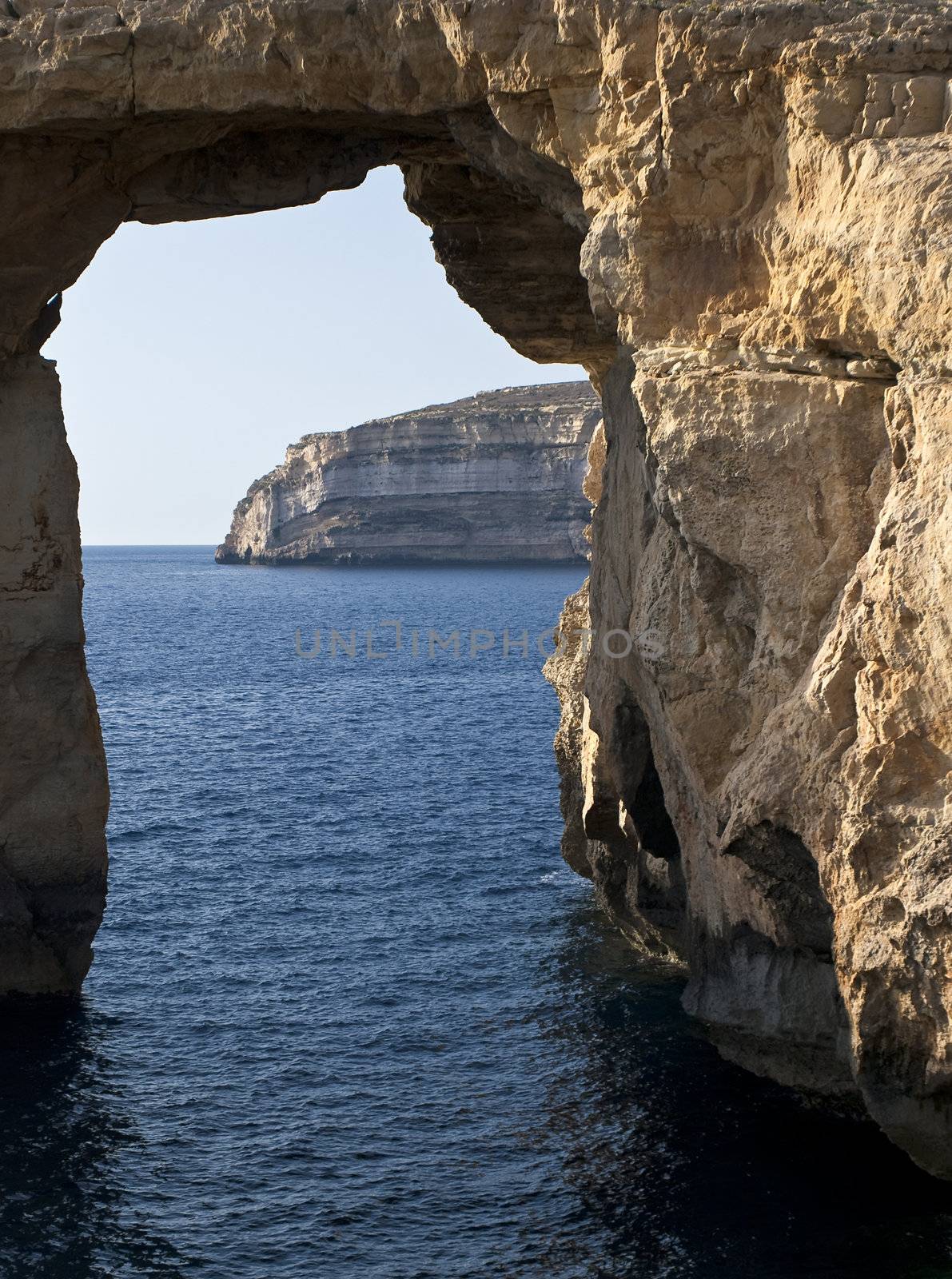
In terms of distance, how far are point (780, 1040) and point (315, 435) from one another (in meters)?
143

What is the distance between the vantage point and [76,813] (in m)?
28.8

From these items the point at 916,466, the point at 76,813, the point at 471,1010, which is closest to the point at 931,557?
the point at 916,466

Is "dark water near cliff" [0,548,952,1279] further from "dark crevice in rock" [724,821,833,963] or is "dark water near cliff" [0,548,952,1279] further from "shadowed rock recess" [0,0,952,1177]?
"dark crevice in rock" [724,821,833,963]

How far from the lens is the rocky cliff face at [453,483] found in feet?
497

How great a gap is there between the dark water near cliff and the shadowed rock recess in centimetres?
163

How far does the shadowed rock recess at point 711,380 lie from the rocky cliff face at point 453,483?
119388 mm

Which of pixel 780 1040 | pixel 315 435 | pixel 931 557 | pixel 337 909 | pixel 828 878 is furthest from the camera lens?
pixel 315 435

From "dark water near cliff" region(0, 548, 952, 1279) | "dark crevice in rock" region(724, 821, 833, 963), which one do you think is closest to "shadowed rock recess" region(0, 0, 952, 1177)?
"dark crevice in rock" region(724, 821, 833, 963)

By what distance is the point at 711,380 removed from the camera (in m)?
21.7

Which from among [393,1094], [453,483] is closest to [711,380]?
[393,1094]

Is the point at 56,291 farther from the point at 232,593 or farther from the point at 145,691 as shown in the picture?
the point at 232,593

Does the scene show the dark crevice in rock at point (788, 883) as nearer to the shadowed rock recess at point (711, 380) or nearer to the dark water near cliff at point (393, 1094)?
the shadowed rock recess at point (711, 380)

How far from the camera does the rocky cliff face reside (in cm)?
15150

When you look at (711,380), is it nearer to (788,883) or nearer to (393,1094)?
(788,883)
